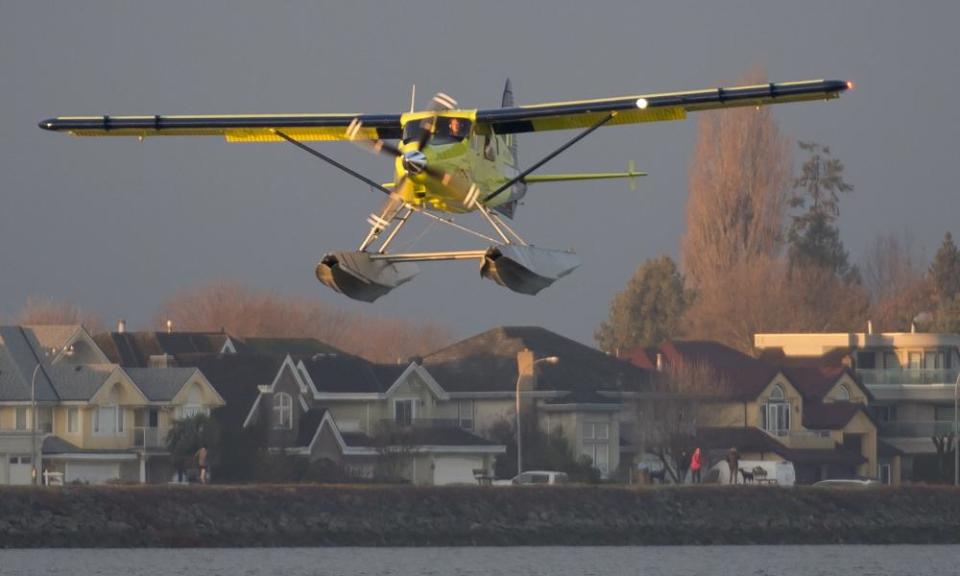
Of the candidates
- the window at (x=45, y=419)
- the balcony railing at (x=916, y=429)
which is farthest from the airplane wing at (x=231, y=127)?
the balcony railing at (x=916, y=429)

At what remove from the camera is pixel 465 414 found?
72.8m

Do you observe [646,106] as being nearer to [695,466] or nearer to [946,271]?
[695,466]

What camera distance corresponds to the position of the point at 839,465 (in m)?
77.9

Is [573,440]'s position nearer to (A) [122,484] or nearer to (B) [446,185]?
(A) [122,484]

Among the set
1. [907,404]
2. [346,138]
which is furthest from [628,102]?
[907,404]

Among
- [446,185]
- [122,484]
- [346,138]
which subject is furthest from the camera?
[122,484]

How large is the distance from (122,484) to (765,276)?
5174cm

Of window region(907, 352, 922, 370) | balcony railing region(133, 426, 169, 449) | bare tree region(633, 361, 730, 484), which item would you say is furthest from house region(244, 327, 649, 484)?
window region(907, 352, 922, 370)

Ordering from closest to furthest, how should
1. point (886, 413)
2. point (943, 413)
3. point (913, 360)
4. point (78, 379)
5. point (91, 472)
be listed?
1. point (91, 472)
2. point (78, 379)
3. point (943, 413)
4. point (886, 413)
5. point (913, 360)

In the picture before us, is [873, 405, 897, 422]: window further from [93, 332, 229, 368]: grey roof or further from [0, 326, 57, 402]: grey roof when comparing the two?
[0, 326, 57, 402]: grey roof

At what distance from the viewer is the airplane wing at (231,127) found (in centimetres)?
3491

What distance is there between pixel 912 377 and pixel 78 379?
33765 mm

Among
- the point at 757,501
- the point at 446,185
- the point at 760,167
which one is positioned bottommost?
the point at 757,501

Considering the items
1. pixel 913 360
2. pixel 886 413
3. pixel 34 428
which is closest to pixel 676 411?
pixel 886 413
